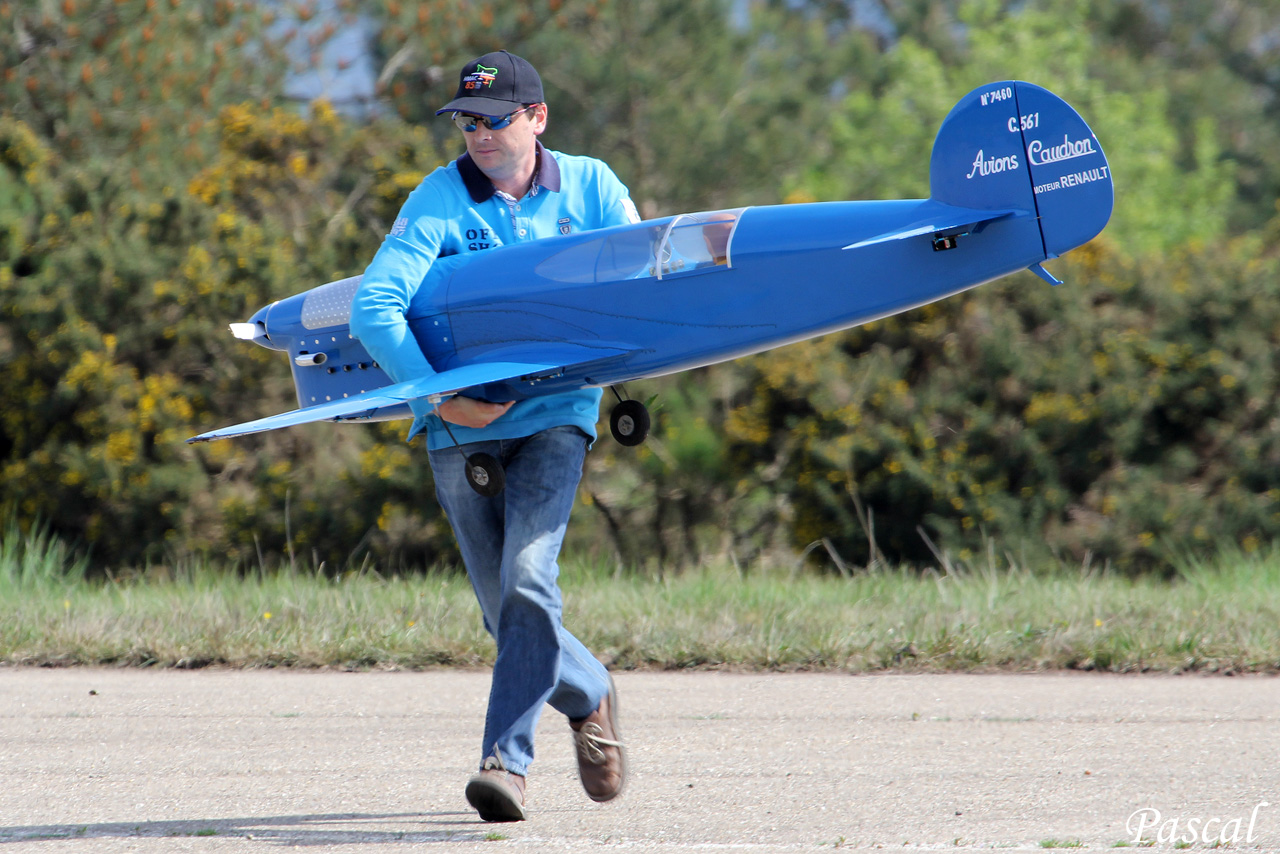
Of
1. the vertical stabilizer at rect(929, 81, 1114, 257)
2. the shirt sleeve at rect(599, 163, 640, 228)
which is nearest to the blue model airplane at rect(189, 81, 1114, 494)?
the vertical stabilizer at rect(929, 81, 1114, 257)

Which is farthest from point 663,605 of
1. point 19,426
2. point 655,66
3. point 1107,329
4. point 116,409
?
point 655,66

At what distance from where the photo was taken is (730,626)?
5.94 meters

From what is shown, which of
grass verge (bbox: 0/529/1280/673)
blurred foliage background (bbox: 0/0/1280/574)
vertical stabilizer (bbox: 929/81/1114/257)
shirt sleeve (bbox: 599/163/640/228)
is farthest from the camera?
blurred foliage background (bbox: 0/0/1280/574)

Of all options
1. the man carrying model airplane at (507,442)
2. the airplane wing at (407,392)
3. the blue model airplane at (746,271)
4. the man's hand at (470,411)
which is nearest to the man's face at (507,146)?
the man carrying model airplane at (507,442)

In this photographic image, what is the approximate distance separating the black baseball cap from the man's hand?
0.78 metres

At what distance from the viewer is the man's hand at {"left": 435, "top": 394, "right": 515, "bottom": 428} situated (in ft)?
11.8

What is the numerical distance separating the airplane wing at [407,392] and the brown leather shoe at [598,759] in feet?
3.19

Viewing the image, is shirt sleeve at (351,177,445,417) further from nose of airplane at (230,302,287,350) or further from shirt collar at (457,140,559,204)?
nose of airplane at (230,302,287,350)

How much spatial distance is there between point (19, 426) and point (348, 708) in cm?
570

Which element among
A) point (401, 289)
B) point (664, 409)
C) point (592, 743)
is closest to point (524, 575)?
point (592, 743)

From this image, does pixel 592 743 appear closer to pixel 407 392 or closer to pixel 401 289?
pixel 407 392

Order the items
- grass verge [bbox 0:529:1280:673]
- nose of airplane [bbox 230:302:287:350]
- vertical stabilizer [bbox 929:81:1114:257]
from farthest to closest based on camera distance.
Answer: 1. grass verge [bbox 0:529:1280:673]
2. nose of airplane [bbox 230:302:287:350]
3. vertical stabilizer [bbox 929:81:1114:257]

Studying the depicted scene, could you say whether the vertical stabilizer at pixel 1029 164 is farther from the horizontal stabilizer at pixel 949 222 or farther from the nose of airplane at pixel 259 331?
the nose of airplane at pixel 259 331

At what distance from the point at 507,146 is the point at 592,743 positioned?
1.65m
